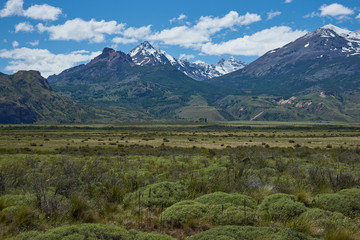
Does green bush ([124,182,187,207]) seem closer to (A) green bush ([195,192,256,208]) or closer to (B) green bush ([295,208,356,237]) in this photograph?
(A) green bush ([195,192,256,208])

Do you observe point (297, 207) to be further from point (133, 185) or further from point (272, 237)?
point (133, 185)

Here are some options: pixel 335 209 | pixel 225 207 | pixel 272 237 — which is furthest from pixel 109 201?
pixel 335 209

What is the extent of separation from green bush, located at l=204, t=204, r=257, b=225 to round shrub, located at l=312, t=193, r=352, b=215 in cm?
307

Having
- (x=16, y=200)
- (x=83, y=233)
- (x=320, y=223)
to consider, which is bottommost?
(x=320, y=223)

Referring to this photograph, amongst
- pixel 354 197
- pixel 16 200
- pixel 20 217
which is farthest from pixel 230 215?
pixel 16 200

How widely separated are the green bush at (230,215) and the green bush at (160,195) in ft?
7.19

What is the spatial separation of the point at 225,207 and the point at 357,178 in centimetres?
980

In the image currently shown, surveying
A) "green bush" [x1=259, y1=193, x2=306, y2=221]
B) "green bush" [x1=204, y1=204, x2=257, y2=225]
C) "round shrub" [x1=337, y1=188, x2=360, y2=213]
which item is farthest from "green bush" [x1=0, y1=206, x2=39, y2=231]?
"round shrub" [x1=337, y1=188, x2=360, y2=213]

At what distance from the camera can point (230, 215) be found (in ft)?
30.1

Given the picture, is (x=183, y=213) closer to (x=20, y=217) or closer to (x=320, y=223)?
(x=320, y=223)

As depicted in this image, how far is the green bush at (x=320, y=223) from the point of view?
8359 mm

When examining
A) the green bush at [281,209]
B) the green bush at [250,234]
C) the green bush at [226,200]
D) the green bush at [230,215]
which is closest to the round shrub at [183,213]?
the green bush at [230,215]

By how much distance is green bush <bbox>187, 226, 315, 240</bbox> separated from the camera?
24.5ft

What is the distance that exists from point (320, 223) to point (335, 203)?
2329 millimetres
